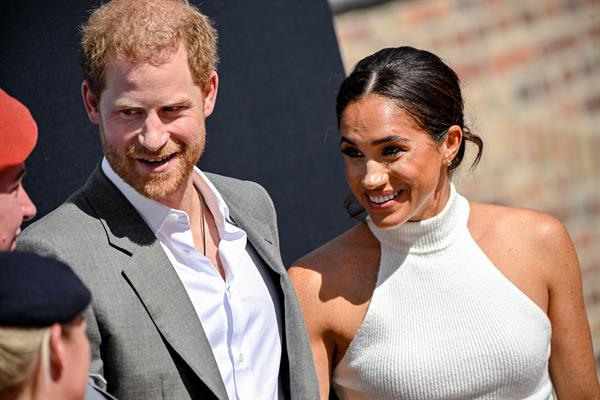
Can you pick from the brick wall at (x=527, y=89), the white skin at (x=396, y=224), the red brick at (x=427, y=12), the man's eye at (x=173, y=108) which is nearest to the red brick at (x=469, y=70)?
the brick wall at (x=527, y=89)

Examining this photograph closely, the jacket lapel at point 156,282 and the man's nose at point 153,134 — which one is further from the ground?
the man's nose at point 153,134

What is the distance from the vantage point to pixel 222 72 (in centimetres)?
386

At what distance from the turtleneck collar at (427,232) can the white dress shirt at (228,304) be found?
541 millimetres

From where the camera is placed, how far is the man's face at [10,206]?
2.18 metres

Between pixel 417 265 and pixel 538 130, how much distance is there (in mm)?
1760

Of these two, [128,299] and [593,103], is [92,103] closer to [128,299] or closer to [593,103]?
[128,299]

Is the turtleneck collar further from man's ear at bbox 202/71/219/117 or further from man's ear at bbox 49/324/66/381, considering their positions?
man's ear at bbox 49/324/66/381

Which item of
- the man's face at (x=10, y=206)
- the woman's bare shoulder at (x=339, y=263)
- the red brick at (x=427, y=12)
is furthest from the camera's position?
the red brick at (x=427, y=12)

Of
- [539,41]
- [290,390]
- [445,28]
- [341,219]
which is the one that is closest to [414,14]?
[445,28]

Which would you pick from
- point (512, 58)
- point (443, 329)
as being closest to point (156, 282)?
point (443, 329)

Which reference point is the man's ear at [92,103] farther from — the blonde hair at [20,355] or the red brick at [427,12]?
the red brick at [427,12]

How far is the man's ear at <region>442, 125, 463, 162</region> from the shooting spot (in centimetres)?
314

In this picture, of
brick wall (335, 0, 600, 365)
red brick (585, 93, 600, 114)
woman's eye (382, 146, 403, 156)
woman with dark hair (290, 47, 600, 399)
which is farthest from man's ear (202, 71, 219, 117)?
red brick (585, 93, 600, 114)

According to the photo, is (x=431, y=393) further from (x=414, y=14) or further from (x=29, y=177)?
(x=414, y=14)
